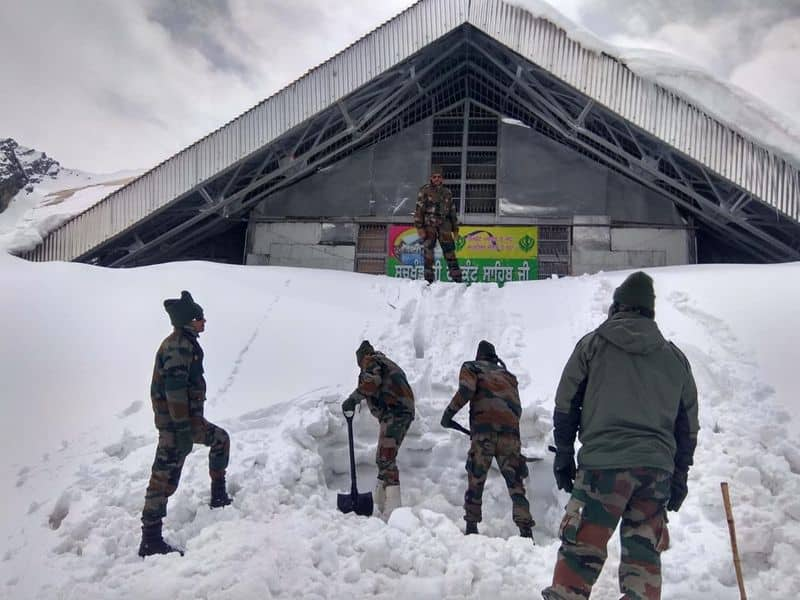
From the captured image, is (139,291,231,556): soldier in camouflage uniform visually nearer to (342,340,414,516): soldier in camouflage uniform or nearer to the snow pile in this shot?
(342,340,414,516): soldier in camouflage uniform

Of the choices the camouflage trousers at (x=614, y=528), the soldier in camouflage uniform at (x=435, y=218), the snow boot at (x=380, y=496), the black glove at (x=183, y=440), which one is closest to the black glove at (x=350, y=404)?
the snow boot at (x=380, y=496)

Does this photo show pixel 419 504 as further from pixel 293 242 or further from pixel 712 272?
pixel 293 242

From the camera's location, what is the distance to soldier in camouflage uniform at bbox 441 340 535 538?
5215mm

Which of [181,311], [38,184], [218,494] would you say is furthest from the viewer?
[38,184]

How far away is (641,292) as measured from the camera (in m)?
3.40

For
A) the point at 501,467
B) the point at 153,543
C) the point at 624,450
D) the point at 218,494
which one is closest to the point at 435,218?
the point at 501,467

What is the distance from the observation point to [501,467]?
534 centimetres

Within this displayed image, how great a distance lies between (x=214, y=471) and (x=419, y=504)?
6.01 feet

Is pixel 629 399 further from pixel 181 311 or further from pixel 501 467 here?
pixel 181 311

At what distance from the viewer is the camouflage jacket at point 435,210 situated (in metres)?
9.44

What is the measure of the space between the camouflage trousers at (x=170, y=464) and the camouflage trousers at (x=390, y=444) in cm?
133

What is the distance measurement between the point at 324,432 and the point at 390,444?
73 centimetres

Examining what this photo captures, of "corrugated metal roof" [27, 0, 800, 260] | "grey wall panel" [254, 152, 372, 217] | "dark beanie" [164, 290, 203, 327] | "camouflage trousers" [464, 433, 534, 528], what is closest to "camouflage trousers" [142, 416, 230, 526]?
"dark beanie" [164, 290, 203, 327]

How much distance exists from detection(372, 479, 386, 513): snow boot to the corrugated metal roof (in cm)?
740
